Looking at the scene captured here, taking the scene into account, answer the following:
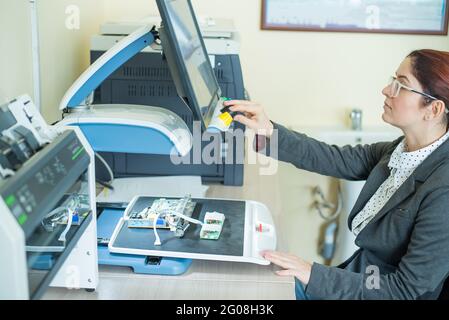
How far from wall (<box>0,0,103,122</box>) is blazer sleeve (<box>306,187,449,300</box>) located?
0.90 m

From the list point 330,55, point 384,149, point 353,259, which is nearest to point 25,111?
point 353,259

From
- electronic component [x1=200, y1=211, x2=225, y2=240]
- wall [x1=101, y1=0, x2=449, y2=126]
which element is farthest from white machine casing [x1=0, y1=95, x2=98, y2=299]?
wall [x1=101, y1=0, x2=449, y2=126]

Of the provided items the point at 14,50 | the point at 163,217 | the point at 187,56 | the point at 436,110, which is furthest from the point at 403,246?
the point at 14,50

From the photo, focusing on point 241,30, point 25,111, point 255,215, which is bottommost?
point 255,215

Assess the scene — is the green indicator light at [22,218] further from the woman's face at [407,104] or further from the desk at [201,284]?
the woman's face at [407,104]

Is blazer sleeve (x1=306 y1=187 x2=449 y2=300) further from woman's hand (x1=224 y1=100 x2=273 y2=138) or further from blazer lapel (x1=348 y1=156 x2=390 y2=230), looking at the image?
woman's hand (x1=224 y1=100 x2=273 y2=138)

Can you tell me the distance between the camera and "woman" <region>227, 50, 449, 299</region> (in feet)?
4.00

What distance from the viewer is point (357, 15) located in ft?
7.23

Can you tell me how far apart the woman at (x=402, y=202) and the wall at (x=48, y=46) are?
562mm

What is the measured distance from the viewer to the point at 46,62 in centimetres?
163

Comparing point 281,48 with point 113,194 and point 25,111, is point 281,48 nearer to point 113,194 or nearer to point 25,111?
point 113,194

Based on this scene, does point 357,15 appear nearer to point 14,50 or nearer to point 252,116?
point 252,116

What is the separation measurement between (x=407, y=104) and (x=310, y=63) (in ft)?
3.05
